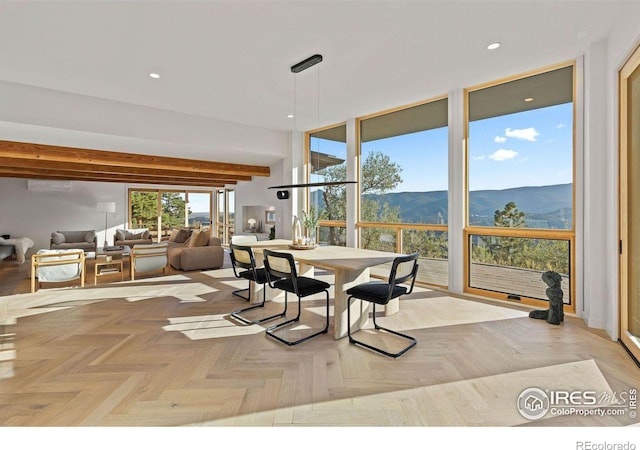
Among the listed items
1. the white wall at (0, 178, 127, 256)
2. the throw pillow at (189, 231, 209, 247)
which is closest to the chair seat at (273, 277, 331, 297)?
the throw pillow at (189, 231, 209, 247)

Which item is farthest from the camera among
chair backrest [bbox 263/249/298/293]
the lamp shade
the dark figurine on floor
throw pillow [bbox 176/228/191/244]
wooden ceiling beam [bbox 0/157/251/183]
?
the lamp shade

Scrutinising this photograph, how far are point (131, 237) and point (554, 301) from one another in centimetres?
1070

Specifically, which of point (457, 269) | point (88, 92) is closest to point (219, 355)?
point (457, 269)

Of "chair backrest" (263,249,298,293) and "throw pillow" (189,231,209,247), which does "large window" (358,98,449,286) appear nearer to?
"chair backrest" (263,249,298,293)

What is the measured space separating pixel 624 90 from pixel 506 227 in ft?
6.15

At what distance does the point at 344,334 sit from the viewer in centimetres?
307

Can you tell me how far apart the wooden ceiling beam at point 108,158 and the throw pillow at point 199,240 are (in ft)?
4.96

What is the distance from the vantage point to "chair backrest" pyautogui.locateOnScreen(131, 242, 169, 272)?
5.63m

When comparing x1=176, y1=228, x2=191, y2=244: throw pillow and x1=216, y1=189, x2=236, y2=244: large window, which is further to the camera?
x1=216, y1=189, x2=236, y2=244: large window

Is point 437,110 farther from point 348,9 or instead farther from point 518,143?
point 348,9

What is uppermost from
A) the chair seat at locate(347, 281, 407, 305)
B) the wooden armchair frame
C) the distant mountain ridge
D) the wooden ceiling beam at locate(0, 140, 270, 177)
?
the wooden ceiling beam at locate(0, 140, 270, 177)

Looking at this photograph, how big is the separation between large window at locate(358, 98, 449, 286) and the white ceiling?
692 millimetres

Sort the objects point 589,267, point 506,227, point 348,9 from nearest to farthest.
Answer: point 348,9 < point 589,267 < point 506,227

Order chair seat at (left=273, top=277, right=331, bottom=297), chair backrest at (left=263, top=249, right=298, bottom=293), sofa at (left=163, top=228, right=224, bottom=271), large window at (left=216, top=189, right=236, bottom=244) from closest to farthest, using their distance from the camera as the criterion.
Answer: chair backrest at (left=263, top=249, right=298, bottom=293) → chair seat at (left=273, top=277, right=331, bottom=297) → sofa at (left=163, top=228, right=224, bottom=271) → large window at (left=216, top=189, right=236, bottom=244)
